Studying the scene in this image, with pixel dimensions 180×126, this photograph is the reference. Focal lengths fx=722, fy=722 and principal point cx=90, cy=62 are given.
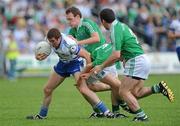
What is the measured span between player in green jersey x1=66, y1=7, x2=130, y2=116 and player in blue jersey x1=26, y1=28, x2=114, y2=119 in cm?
44

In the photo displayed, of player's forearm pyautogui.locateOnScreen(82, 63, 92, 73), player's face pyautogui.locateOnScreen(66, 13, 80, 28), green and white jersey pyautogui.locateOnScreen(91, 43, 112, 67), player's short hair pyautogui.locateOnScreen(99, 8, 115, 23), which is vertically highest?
player's short hair pyautogui.locateOnScreen(99, 8, 115, 23)

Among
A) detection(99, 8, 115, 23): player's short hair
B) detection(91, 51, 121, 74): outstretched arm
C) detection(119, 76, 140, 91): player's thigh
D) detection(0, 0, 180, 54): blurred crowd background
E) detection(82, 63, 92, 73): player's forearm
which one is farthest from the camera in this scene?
detection(0, 0, 180, 54): blurred crowd background

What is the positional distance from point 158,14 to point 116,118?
76.2 ft

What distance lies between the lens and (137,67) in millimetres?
14375

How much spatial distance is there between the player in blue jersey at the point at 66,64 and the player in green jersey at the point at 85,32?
437 millimetres

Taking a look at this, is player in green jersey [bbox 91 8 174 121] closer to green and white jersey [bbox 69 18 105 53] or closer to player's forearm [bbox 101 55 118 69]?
player's forearm [bbox 101 55 118 69]

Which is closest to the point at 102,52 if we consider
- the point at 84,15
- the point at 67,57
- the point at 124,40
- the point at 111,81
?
the point at 111,81

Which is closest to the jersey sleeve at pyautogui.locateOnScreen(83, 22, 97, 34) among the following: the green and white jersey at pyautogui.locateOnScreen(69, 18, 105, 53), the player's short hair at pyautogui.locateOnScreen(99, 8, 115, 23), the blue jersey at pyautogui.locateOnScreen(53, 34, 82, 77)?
the green and white jersey at pyautogui.locateOnScreen(69, 18, 105, 53)

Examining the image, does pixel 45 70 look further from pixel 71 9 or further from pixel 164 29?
pixel 71 9

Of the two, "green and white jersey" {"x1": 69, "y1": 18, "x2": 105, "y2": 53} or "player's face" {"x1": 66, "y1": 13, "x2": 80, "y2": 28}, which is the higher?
"player's face" {"x1": 66, "y1": 13, "x2": 80, "y2": 28}

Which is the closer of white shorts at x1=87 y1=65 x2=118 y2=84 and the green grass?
the green grass

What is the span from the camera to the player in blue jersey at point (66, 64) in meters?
14.8

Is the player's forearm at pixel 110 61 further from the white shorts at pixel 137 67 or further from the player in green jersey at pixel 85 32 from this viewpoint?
the player in green jersey at pixel 85 32

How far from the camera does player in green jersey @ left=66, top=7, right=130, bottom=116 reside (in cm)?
1565
